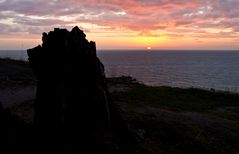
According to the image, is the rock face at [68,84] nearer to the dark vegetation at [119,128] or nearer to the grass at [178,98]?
the dark vegetation at [119,128]

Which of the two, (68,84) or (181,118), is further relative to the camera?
(181,118)

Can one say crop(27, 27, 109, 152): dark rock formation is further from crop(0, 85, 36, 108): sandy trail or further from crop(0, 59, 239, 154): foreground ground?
crop(0, 85, 36, 108): sandy trail

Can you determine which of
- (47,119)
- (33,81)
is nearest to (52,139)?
(47,119)

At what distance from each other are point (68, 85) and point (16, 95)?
16134 millimetres

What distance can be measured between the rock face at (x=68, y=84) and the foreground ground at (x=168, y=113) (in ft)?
6.12

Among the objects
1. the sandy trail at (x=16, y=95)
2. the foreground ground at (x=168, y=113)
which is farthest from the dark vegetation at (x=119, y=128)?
the sandy trail at (x=16, y=95)

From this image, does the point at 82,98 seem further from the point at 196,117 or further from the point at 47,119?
the point at 196,117

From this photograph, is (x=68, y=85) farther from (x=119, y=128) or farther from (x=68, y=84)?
(x=119, y=128)

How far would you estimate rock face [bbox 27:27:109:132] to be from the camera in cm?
1202

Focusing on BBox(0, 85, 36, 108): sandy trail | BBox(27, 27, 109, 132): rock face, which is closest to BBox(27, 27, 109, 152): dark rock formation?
BBox(27, 27, 109, 132): rock face

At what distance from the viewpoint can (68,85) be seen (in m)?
12.2

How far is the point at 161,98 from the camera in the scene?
88.3ft

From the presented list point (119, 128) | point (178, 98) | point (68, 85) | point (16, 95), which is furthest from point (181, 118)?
point (16, 95)

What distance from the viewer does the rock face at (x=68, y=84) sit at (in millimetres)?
12023
